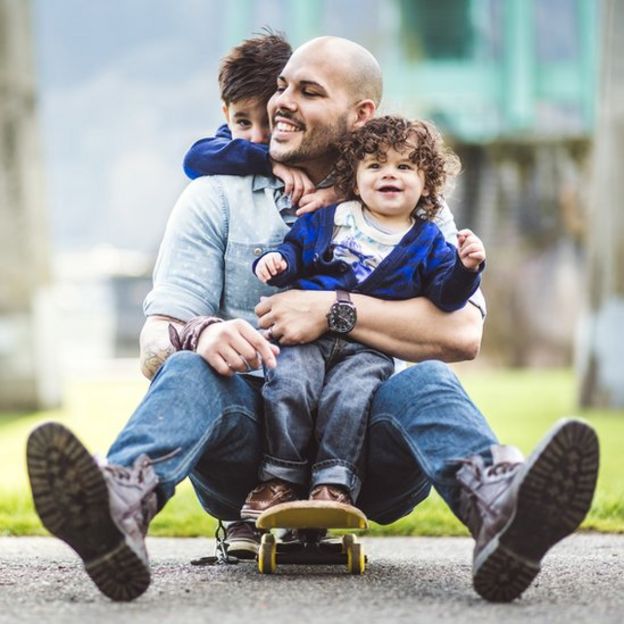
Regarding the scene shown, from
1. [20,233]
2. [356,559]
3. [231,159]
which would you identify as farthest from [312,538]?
[20,233]

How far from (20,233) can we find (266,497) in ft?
33.8

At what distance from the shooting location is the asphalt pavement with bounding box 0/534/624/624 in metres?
2.90

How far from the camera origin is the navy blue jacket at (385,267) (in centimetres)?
361

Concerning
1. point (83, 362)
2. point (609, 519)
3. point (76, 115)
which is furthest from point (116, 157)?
point (609, 519)

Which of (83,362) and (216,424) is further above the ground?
(216,424)

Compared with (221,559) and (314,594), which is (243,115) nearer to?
(221,559)

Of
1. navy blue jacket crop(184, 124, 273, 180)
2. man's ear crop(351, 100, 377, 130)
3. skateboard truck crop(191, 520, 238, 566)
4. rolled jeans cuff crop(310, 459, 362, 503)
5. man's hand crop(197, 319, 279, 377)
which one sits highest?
man's ear crop(351, 100, 377, 130)

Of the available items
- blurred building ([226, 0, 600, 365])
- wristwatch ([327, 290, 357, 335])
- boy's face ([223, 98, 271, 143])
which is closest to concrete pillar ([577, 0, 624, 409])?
blurred building ([226, 0, 600, 365])

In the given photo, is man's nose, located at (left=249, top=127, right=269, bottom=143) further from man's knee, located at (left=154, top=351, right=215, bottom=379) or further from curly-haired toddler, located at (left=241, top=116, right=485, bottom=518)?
man's knee, located at (left=154, top=351, right=215, bottom=379)

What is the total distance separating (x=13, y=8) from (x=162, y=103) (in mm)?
107007

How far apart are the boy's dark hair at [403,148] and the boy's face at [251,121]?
0.30 metres

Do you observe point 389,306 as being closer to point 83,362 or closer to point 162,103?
point 83,362

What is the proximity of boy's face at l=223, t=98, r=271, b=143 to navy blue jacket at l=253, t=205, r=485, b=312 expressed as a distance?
0.40m

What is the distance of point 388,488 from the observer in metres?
3.64
